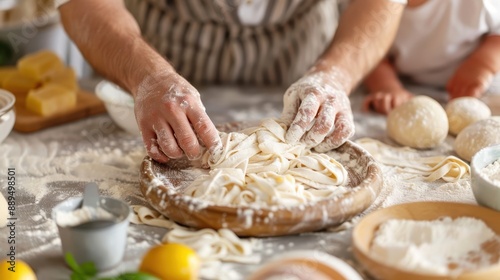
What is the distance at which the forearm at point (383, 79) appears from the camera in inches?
95.2

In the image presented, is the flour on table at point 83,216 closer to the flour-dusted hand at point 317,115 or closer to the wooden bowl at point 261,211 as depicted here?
the wooden bowl at point 261,211

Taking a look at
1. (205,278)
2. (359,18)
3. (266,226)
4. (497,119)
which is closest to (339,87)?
(359,18)

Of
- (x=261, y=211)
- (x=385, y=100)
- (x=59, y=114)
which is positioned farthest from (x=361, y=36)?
(x=59, y=114)

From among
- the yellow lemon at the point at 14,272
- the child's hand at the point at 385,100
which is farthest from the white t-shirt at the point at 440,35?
the yellow lemon at the point at 14,272

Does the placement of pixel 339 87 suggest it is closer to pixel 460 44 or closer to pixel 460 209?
pixel 460 209

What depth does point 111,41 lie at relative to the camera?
195 cm

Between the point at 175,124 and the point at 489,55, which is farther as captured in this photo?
the point at 489,55

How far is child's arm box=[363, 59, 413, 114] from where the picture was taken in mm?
2316

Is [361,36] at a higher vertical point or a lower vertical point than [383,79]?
higher

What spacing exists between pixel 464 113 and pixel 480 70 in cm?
29

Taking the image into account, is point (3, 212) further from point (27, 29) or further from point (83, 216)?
point (27, 29)

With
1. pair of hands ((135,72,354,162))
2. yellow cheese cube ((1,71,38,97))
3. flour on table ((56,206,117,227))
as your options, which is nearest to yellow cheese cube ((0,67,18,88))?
yellow cheese cube ((1,71,38,97))

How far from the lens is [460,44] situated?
237 cm

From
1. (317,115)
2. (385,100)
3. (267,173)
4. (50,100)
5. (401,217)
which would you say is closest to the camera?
(401,217)
